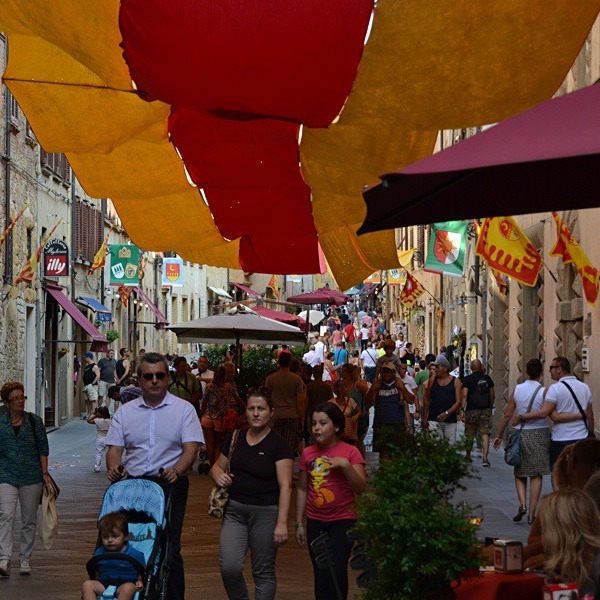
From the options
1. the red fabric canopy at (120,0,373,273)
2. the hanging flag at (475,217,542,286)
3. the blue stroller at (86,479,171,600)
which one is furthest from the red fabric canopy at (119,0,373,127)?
the hanging flag at (475,217,542,286)

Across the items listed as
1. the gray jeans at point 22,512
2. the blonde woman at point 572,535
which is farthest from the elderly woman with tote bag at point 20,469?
the blonde woman at point 572,535

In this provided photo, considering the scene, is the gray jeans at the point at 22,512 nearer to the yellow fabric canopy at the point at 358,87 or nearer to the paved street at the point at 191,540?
the paved street at the point at 191,540

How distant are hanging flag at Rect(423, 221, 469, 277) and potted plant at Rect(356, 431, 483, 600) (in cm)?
2020

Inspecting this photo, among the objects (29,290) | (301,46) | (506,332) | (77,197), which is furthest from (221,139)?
(77,197)

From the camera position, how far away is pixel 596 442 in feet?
24.5

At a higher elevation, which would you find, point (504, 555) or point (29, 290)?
point (29, 290)

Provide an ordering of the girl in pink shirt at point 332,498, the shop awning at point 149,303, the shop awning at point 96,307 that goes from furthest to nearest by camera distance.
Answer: the shop awning at point 149,303, the shop awning at point 96,307, the girl in pink shirt at point 332,498

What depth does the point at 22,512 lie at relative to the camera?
11.0 metres

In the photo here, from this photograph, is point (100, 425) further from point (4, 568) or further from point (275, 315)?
point (275, 315)

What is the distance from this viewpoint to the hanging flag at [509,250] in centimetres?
1977

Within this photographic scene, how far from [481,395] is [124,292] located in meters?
24.5

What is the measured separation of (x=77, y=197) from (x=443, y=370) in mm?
18918

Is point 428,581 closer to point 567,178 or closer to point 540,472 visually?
point 567,178

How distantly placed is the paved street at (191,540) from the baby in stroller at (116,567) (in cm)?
218
